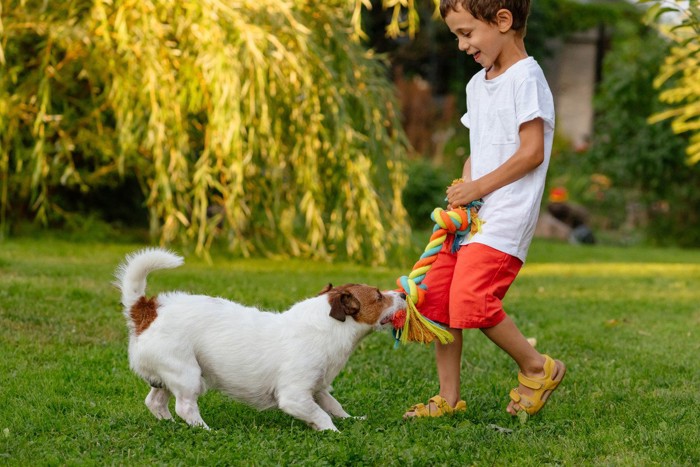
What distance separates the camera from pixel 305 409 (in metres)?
3.79

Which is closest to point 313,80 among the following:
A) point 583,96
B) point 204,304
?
point 204,304

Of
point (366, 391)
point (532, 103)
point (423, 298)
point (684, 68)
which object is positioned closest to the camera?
point (532, 103)

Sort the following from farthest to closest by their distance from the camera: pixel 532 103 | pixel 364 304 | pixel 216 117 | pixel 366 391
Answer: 1. pixel 216 117
2. pixel 366 391
3. pixel 364 304
4. pixel 532 103

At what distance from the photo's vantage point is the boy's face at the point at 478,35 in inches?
154

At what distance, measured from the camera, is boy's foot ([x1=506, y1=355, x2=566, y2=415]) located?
4.09m

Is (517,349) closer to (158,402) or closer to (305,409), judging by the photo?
(305,409)

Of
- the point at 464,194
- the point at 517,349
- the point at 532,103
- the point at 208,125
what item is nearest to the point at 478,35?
the point at 532,103

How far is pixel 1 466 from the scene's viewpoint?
331 centimetres

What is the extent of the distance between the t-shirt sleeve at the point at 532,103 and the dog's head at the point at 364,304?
0.91 metres

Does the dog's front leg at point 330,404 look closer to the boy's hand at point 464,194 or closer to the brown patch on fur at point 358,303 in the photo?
the brown patch on fur at point 358,303

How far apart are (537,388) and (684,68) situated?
873cm

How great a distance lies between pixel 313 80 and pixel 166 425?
4979mm

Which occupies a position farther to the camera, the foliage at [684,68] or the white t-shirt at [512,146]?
the foliage at [684,68]

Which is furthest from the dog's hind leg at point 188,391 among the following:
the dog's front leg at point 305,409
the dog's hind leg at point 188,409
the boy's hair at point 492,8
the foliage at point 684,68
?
the foliage at point 684,68
